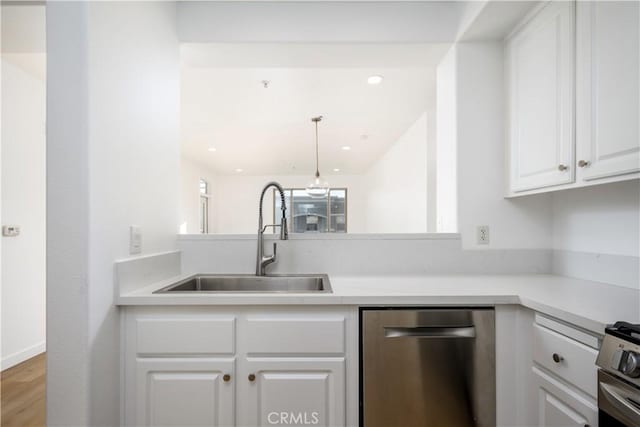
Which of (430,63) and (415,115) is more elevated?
(415,115)

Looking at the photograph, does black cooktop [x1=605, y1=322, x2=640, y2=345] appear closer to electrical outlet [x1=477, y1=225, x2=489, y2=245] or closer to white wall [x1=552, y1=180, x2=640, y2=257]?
white wall [x1=552, y1=180, x2=640, y2=257]

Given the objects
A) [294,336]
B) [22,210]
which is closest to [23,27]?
[22,210]

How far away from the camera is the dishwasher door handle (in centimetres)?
119

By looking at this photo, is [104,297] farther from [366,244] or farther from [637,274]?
[637,274]

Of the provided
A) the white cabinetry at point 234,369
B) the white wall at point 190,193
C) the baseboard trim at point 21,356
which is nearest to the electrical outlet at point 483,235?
the white cabinetry at point 234,369

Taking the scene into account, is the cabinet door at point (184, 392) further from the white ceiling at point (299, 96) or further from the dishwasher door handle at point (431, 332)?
the white ceiling at point (299, 96)

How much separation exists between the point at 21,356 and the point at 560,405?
3.53 m

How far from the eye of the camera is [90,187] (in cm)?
103

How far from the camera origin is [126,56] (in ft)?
4.09

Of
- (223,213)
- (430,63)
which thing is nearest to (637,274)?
(430,63)

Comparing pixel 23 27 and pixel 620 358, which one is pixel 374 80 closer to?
pixel 23 27

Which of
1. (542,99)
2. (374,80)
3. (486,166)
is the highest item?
(374,80)

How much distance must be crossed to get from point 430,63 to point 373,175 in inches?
222

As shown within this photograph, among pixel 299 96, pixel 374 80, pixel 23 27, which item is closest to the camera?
pixel 23 27
